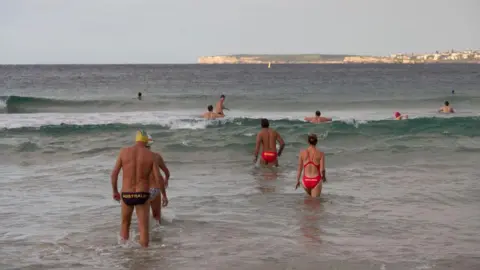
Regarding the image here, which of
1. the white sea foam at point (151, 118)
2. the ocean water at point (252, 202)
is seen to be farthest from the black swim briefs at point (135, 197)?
the white sea foam at point (151, 118)

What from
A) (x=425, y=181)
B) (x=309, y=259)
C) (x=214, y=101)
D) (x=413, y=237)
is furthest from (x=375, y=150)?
(x=214, y=101)

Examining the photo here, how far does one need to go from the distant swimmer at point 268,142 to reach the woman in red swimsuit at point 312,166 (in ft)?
10.4

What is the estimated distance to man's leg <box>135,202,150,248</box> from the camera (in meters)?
8.59

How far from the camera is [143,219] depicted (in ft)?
28.4

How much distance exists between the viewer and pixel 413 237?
9578mm

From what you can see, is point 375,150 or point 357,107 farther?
point 357,107

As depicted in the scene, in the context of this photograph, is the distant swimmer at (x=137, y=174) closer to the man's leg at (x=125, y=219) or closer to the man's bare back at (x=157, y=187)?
the man's leg at (x=125, y=219)

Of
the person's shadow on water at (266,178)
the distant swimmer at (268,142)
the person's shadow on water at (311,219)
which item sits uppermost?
the distant swimmer at (268,142)

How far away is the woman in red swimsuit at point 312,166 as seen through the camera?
38.8 ft

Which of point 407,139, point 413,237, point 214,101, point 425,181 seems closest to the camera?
point 413,237

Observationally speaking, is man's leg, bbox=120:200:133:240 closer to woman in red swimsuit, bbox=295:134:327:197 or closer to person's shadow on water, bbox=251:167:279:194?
woman in red swimsuit, bbox=295:134:327:197

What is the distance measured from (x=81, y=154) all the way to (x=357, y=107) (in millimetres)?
24931

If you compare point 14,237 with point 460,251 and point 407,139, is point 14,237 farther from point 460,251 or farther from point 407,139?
point 407,139

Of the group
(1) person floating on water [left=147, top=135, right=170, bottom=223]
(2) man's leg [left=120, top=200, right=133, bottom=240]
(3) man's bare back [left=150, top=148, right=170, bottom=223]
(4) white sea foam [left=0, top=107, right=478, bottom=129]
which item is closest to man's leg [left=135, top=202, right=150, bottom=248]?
(2) man's leg [left=120, top=200, right=133, bottom=240]
